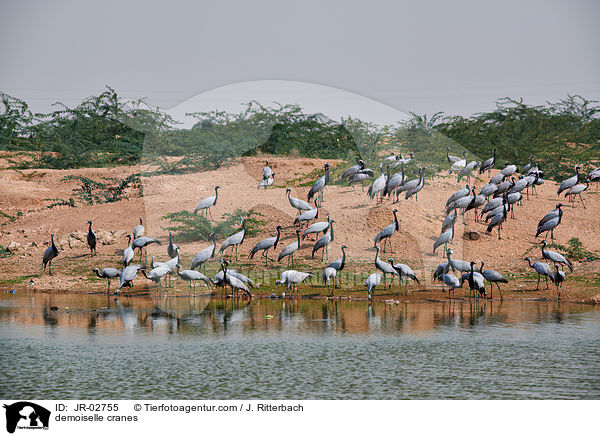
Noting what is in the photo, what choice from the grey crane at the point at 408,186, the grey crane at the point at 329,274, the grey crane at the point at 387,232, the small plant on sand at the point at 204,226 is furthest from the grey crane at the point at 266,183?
the grey crane at the point at 329,274

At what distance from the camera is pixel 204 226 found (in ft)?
66.0

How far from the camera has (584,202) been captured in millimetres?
24438

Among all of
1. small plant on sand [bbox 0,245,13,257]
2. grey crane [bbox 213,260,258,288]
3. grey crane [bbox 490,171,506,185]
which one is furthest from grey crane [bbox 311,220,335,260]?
small plant on sand [bbox 0,245,13,257]

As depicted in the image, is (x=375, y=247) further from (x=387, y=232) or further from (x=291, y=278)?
(x=291, y=278)

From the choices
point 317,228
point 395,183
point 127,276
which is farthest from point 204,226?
point 395,183

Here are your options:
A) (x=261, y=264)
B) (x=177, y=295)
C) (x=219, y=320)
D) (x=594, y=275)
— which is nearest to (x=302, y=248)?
(x=261, y=264)

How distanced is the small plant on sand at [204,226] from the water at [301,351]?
4884 millimetres

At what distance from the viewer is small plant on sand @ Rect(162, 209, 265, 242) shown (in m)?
20.0

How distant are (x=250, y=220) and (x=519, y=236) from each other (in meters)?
7.99

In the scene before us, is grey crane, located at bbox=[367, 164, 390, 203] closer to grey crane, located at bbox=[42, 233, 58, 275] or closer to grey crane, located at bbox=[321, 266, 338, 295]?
grey crane, located at bbox=[321, 266, 338, 295]

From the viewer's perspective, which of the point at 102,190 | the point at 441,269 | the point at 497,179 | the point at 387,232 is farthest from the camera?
the point at 102,190

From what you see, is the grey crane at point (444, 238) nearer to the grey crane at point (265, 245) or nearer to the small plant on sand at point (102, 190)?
the grey crane at point (265, 245)
